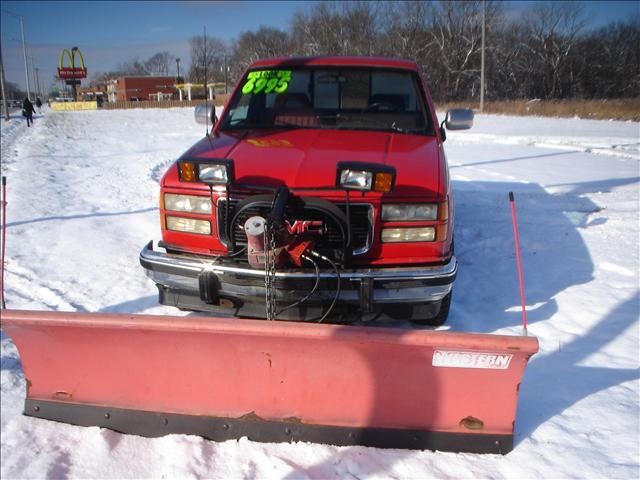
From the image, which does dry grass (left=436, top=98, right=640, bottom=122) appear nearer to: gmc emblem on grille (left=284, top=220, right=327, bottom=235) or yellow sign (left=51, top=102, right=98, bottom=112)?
gmc emblem on grille (left=284, top=220, right=327, bottom=235)

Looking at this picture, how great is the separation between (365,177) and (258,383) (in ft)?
4.02

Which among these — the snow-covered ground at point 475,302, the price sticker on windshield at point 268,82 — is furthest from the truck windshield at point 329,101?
the snow-covered ground at point 475,302

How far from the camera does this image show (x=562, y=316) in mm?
3916

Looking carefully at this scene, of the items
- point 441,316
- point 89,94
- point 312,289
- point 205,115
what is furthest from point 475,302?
point 89,94

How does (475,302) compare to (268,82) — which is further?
(268,82)

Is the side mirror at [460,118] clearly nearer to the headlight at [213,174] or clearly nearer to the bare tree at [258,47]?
the headlight at [213,174]

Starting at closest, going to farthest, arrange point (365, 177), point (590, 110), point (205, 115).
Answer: point (365, 177), point (205, 115), point (590, 110)

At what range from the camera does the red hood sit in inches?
116

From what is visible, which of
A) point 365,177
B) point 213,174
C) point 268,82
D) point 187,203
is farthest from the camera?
point 268,82

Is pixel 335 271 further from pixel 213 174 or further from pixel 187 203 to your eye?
pixel 187 203

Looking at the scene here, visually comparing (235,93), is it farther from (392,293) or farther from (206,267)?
(392,293)

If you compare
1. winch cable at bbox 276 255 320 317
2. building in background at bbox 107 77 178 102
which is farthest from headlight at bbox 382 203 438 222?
building in background at bbox 107 77 178 102

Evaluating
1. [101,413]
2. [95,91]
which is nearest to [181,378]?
[101,413]

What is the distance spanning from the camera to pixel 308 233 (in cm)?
292
